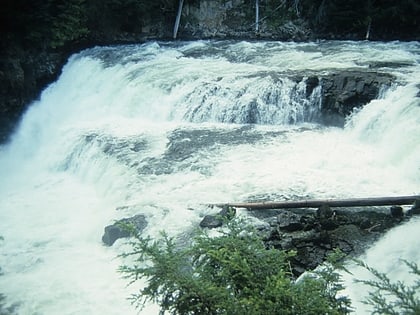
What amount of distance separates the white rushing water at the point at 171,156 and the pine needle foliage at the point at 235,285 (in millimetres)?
2452

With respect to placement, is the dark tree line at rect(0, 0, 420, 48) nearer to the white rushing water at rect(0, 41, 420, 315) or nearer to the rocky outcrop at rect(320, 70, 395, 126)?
the white rushing water at rect(0, 41, 420, 315)

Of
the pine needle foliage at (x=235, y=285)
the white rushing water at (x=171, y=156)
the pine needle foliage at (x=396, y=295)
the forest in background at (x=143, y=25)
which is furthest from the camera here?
the forest in background at (x=143, y=25)

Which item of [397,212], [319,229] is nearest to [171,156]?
[319,229]

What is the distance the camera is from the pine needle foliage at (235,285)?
12.6ft

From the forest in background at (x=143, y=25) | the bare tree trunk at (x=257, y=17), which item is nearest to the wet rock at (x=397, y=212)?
the forest in background at (x=143, y=25)

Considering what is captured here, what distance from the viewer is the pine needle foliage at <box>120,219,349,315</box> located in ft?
12.6

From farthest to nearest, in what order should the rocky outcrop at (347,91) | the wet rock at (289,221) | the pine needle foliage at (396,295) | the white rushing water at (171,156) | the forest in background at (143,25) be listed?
the forest in background at (143,25) < the rocky outcrop at (347,91) < the white rushing water at (171,156) < the wet rock at (289,221) < the pine needle foliage at (396,295)

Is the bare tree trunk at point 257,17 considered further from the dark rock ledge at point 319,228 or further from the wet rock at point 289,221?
the wet rock at point 289,221

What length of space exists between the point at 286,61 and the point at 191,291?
1372cm

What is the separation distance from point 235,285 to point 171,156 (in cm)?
712

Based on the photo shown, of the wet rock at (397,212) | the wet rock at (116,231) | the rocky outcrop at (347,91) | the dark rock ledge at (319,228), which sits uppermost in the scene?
the rocky outcrop at (347,91)

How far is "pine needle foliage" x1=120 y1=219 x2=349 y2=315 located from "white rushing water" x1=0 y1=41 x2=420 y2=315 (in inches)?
96.5

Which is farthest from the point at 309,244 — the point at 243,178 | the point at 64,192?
the point at 64,192

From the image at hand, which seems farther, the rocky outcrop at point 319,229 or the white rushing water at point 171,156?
the white rushing water at point 171,156
